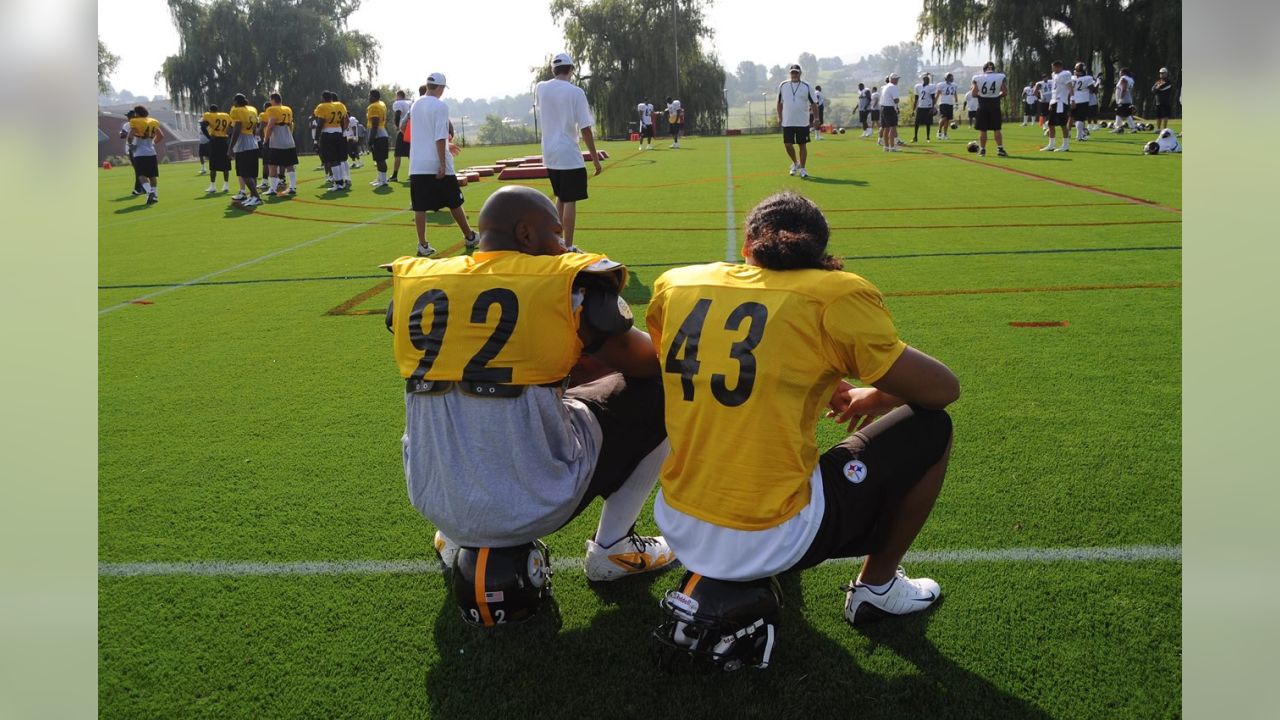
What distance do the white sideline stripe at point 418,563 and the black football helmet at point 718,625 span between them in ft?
2.32

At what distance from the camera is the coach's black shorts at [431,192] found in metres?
10.1

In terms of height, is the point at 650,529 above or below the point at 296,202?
below

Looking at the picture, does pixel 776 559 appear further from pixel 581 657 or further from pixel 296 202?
pixel 296 202

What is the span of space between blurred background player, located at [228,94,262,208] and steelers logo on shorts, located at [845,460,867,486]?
16.3 metres

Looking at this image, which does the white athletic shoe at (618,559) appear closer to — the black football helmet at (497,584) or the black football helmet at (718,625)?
the black football helmet at (497,584)

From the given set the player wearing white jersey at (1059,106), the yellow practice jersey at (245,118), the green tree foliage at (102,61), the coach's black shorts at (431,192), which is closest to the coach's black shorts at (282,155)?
the yellow practice jersey at (245,118)

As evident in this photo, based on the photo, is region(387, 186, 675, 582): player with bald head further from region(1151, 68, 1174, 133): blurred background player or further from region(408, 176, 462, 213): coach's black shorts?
region(1151, 68, 1174, 133): blurred background player

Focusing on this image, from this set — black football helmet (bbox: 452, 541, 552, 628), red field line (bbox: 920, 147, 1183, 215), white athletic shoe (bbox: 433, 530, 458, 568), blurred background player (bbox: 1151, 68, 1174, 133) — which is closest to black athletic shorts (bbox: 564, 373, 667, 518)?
black football helmet (bbox: 452, 541, 552, 628)

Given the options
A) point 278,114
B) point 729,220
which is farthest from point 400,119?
point 729,220

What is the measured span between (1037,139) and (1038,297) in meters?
21.1

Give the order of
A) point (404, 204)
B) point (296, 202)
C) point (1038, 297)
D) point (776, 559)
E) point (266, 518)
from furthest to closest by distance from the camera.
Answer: point (296, 202), point (404, 204), point (1038, 297), point (266, 518), point (776, 559)

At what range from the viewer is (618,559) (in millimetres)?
3160

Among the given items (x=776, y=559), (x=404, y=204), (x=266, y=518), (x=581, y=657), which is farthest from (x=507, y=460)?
(x=404, y=204)

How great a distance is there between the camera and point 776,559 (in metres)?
2.51
